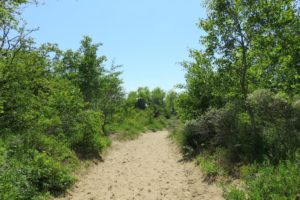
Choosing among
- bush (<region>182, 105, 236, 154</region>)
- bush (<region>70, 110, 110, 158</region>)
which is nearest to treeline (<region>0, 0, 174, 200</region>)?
bush (<region>70, 110, 110, 158</region>)

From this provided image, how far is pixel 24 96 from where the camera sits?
31.8ft

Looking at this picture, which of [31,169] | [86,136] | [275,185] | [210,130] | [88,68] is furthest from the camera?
[88,68]

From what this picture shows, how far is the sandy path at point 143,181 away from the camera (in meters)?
8.96

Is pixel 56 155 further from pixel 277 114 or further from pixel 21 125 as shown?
pixel 277 114

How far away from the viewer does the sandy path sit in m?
8.96

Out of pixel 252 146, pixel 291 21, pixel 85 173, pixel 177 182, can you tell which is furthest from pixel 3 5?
pixel 291 21

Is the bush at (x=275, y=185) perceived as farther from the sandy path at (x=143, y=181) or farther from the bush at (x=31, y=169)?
the bush at (x=31, y=169)

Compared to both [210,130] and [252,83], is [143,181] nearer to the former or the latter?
[210,130]

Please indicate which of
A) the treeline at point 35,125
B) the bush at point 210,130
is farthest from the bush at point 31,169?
the bush at point 210,130

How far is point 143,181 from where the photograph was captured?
10867mm

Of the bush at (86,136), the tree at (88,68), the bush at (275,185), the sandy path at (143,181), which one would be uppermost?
the tree at (88,68)

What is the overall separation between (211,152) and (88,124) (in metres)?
5.97

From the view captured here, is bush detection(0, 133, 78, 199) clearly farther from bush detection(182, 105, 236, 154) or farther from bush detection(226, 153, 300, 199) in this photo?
bush detection(182, 105, 236, 154)

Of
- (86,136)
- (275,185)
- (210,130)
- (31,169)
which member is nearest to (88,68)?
(86,136)
